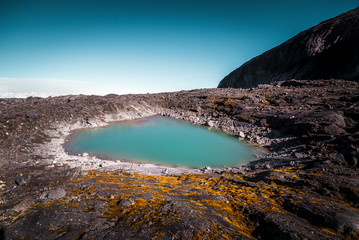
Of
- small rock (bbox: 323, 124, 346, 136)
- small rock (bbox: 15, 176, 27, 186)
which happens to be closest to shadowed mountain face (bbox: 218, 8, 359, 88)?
small rock (bbox: 323, 124, 346, 136)

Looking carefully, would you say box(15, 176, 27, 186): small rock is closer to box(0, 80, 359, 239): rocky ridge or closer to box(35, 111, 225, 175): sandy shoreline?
box(0, 80, 359, 239): rocky ridge

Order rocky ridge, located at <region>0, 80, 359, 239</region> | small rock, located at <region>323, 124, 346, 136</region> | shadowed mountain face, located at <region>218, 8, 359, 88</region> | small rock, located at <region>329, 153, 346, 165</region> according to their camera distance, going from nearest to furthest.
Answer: rocky ridge, located at <region>0, 80, 359, 239</region> < small rock, located at <region>329, 153, 346, 165</region> < small rock, located at <region>323, 124, 346, 136</region> < shadowed mountain face, located at <region>218, 8, 359, 88</region>

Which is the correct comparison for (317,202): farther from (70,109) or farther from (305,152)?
(70,109)

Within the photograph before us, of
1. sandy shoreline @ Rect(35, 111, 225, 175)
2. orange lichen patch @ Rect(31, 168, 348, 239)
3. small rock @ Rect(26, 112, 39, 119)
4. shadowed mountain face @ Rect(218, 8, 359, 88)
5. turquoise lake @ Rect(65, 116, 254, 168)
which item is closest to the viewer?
orange lichen patch @ Rect(31, 168, 348, 239)

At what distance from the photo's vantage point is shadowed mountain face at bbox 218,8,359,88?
39031mm

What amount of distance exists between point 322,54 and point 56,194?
216 feet

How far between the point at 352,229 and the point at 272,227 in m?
2.83

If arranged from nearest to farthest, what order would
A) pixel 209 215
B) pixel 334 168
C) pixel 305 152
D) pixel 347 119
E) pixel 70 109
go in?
pixel 209 215
pixel 334 168
pixel 305 152
pixel 347 119
pixel 70 109

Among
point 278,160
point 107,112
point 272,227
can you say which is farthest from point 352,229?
point 107,112

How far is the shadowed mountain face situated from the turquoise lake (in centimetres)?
3882

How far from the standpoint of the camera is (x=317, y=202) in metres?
7.17

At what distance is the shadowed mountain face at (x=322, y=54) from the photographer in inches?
1537

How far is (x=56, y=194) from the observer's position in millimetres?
7426

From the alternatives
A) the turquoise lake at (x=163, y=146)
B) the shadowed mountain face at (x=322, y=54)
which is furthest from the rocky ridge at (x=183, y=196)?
the shadowed mountain face at (x=322, y=54)
